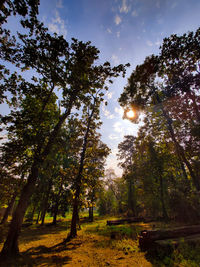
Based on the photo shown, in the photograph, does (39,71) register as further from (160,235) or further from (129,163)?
(129,163)

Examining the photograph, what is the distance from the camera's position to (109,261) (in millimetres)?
5633

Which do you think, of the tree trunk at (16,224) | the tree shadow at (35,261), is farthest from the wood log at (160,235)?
the tree trunk at (16,224)

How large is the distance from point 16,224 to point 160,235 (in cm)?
851

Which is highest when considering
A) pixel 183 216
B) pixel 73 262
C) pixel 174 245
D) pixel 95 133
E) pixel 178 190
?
pixel 95 133

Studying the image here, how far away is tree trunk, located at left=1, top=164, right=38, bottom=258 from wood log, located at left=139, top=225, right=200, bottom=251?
7.11 metres

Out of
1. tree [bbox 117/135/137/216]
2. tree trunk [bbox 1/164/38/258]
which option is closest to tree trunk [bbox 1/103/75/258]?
tree trunk [bbox 1/164/38/258]

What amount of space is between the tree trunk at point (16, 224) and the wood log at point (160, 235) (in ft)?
23.3

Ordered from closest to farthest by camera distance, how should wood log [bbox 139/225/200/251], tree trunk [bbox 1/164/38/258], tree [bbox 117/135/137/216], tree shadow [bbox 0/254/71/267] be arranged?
tree shadow [bbox 0/254/71/267] < tree trunk [bbox 1/164/38/258] < wood log [bbox 139/225/200/251] < tree [bbox 117/135/137/216]

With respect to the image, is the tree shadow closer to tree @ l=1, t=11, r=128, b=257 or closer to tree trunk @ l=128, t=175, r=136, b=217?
tree @ l=1, t=11, r=128, b=257

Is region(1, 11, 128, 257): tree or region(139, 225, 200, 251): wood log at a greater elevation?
region(1, 11, 128, 257): tree

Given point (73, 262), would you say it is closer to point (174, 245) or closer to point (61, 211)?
point (174, 245)

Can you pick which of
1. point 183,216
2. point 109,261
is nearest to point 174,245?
point 109,261

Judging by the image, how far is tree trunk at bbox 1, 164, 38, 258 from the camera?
6194 mm

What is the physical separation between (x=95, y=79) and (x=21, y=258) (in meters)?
11.3
